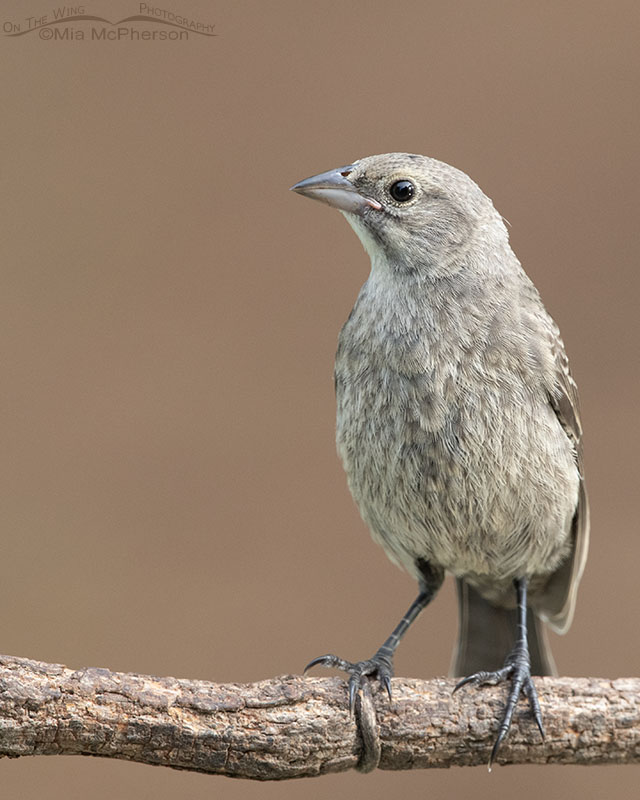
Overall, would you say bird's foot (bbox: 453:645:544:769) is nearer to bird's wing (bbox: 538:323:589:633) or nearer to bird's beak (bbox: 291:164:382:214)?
bird's wing (bbox: 538:323:589:633)

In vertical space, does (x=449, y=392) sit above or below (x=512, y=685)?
above

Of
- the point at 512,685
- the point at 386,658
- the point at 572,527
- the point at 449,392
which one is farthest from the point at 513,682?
the point at 449,392

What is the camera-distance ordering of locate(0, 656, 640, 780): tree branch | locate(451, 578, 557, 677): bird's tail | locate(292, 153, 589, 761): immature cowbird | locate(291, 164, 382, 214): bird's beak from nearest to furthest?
1. locate(0, 656, 640, 780): tree branch
2. locate(292, 153, 589, 761): immature cowbird
3. locate(291, 164, 382, 214): bird's beak
4. locate(451, 578, 557, 677): bird's tail

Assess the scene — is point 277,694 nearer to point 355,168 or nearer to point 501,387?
point 501,387

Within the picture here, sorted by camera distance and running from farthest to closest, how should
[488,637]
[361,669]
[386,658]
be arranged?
[488,637] < [386,658] < [361,669]

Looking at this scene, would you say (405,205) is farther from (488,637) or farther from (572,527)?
(488,637)

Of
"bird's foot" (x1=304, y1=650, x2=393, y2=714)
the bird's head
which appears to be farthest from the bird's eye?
"bird's foot" (x1=304, y1=650, x2=393, y2=714)
